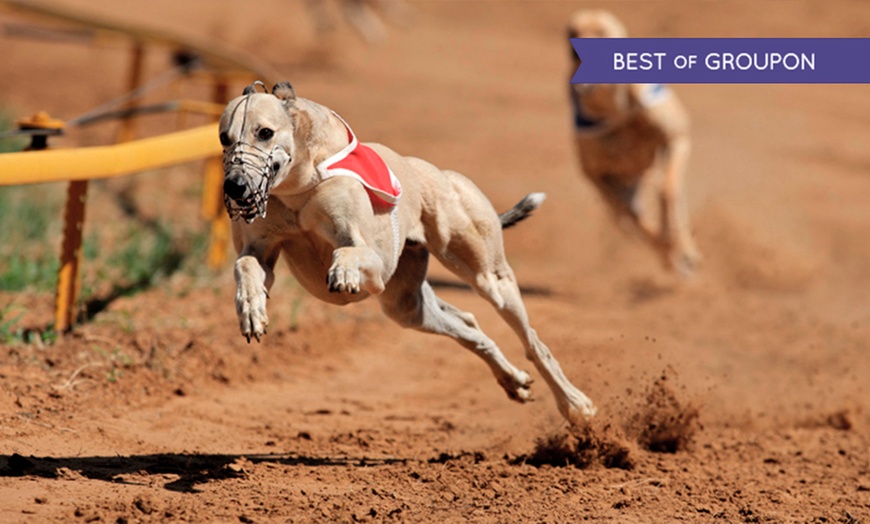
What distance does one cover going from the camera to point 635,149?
10203 millimetres

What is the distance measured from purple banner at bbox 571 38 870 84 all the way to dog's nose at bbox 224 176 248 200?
172 inches

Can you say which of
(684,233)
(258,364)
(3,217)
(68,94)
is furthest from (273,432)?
(68,94)

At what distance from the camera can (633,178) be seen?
10430 millimetres

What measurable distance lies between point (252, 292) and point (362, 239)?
1.61 ft

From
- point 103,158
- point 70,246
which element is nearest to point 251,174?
point 103,158

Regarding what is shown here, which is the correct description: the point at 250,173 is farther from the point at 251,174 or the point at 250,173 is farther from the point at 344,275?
the point at 344,275

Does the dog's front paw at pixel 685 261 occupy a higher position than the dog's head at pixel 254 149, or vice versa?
the dog's front paw at pixel 685 261

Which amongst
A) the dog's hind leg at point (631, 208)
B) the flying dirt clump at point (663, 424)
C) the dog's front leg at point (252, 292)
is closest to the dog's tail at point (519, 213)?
the flying dirt clump at point (663, 424)

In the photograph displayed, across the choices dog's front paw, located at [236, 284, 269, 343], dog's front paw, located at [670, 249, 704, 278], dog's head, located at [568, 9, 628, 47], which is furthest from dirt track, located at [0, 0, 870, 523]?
dog's head, located at [568, 9, 628, 47]

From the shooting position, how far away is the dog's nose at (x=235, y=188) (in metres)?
4.05

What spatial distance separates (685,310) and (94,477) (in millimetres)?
5958

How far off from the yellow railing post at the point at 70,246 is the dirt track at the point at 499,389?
0.62 feet

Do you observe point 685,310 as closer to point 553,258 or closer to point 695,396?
point 553,258

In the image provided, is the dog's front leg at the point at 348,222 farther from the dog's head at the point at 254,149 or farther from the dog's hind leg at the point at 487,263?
the dog's hind leg at the point at 487,263
